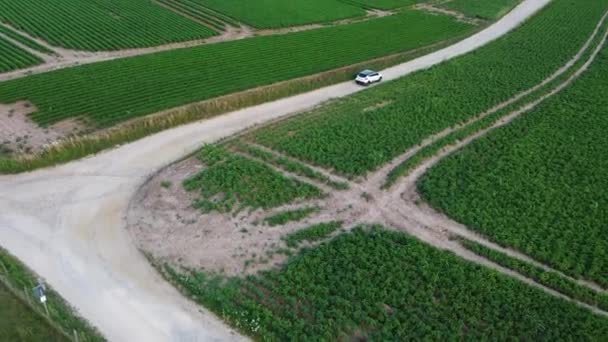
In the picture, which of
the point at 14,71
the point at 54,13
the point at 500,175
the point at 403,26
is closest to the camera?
the point at 500,175

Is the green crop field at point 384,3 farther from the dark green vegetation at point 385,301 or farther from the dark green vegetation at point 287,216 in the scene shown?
the dark green vegetation at point 385,301

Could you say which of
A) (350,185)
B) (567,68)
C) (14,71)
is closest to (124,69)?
(14,71)

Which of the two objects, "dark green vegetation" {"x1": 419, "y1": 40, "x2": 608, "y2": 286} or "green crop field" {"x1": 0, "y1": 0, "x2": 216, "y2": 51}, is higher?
"green crop field" {"x1": 0, "y1": 0, "x2": 216, "y2": 51}

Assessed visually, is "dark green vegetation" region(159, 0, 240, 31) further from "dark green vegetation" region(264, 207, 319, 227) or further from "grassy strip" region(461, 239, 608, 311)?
"grassy strip" region(461, 239, 608, 311)

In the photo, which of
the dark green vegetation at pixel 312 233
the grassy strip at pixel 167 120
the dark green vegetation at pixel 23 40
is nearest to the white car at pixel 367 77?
the grassy strip at pixel 167 120

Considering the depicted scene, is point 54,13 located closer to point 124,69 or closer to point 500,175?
point 124,69

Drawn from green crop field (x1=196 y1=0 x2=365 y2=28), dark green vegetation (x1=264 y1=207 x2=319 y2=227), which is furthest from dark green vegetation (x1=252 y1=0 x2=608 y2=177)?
green crop field (x1=196 y1=0 x2=365 y2=28)

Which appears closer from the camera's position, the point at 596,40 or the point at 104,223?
the point at 104,223
